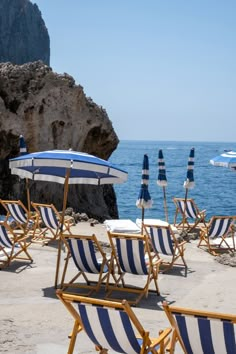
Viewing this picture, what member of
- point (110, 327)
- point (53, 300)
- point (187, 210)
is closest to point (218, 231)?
point (187, 210)

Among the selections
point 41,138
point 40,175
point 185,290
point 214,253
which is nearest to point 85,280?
point 185,290

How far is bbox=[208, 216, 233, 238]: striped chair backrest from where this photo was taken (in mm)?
11000

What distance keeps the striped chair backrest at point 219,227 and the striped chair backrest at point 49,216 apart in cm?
308

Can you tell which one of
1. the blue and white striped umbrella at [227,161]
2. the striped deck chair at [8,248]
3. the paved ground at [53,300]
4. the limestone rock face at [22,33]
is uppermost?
the limestone rock face at [22,33]

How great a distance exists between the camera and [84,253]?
24.3 feet

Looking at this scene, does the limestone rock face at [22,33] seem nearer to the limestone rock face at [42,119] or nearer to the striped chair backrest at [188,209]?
the limestone rock face at [42,119]

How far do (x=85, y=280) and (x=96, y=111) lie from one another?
14.8 meters

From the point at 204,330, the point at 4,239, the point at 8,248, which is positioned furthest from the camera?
the point at 8,248

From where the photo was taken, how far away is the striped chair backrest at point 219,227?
11000 millimetres

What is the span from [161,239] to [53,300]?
254cm

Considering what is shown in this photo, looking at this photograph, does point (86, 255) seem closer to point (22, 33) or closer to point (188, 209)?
point (188, 209)

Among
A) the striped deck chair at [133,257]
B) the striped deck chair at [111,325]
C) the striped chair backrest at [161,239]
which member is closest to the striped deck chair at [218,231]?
the striped chair backrest at [161,239]

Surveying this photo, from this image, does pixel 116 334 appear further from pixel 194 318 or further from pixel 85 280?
pixel 85 280

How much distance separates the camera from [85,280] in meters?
8.07
